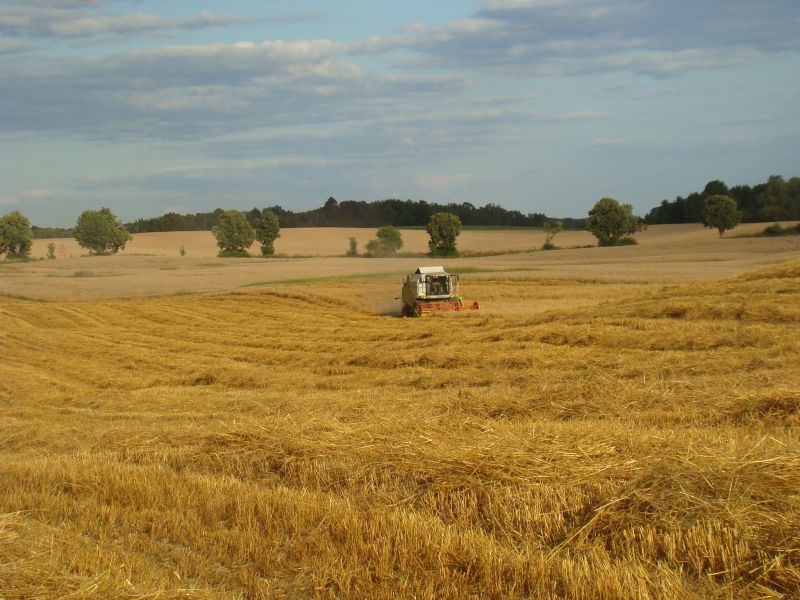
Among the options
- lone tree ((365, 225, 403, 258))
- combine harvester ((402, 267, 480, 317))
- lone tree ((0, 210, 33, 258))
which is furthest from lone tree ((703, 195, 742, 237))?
lone tree ((0, 210, 33, 258))

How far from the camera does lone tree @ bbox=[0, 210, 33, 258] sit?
92.8 m

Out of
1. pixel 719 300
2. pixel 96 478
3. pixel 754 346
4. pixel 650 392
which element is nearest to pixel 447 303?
pixel 719 300

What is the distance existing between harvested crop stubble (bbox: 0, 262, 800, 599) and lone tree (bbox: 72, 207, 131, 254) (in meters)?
94.5

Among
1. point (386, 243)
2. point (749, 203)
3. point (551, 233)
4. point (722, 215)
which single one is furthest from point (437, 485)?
point (749, 203)

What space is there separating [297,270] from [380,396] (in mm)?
47935

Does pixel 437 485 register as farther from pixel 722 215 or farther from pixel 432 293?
pixel 722 215

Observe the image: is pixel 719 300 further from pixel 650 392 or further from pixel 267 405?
pixel 267 405

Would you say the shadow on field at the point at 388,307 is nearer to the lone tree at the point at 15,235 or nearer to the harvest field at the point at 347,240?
the harvest field at the point at 347,240

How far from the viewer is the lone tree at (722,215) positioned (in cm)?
9344

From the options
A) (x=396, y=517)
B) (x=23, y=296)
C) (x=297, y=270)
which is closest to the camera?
(x=396, y=517)

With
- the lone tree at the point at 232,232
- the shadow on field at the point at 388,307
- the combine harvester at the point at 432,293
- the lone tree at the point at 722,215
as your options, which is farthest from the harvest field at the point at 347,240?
the combine harvester at the point at 432,293

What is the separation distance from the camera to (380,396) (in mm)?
12453

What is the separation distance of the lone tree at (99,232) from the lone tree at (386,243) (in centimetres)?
3190

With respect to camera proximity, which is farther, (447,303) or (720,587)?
(447,303)
